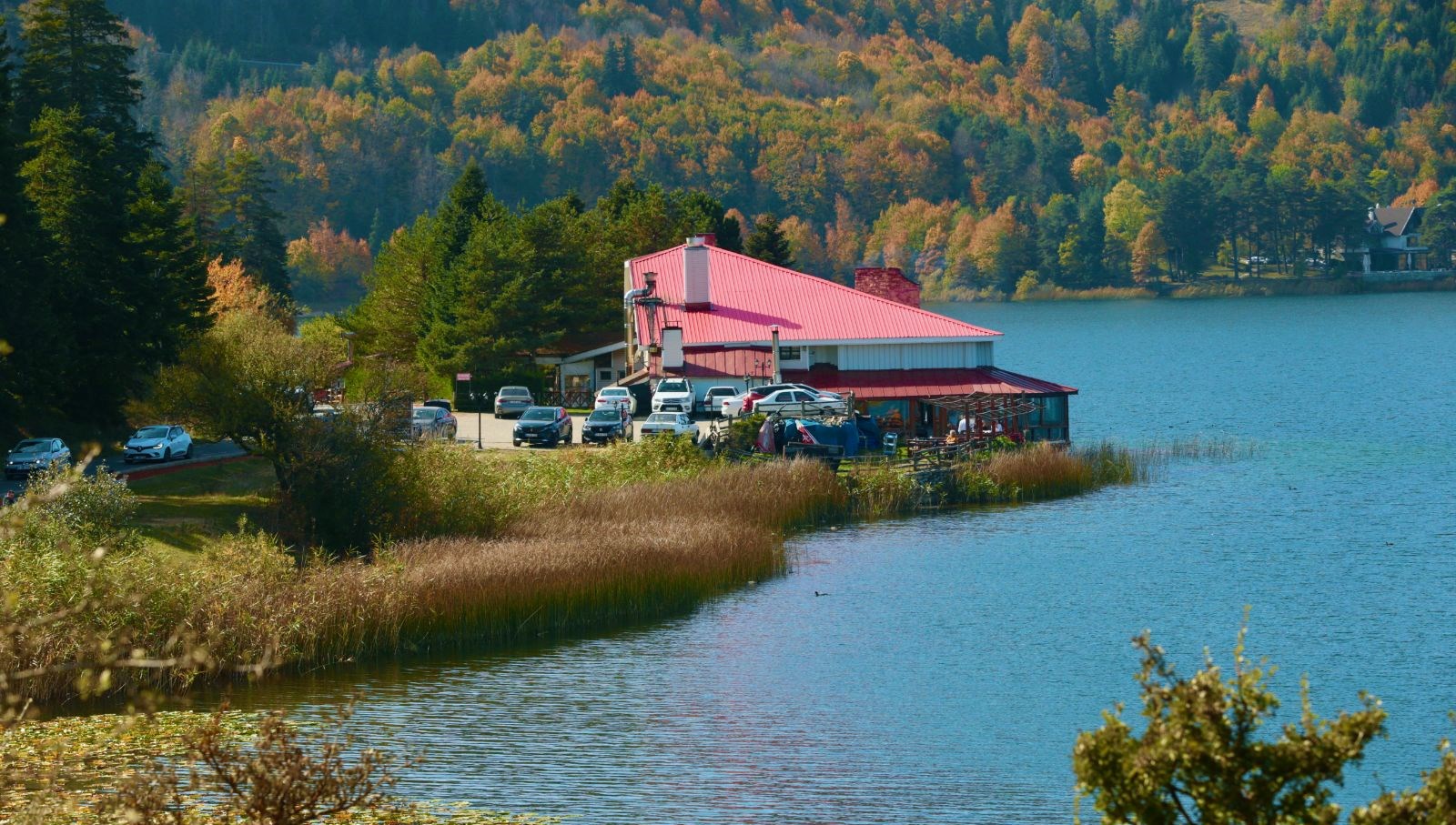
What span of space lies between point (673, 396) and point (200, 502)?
2539cm

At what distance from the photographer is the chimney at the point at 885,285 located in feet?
268

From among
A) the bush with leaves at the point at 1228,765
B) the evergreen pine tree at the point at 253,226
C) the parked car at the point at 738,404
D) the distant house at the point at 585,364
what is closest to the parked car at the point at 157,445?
the parked car at the point at 738,404

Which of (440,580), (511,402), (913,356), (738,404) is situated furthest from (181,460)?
(913,356)

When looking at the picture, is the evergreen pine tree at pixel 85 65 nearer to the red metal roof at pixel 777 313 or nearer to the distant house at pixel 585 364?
the distant house at pixel 585 364

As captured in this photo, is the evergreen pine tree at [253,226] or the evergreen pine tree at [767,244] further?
the evergreen pine tree at [253,226]

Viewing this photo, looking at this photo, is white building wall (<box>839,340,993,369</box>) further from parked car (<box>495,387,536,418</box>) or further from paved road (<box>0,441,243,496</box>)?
paved road (<box>0,441,243,496</box>)

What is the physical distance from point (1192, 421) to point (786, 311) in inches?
920

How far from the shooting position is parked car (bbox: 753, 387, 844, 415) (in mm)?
62719

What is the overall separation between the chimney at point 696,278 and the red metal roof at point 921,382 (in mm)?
7893

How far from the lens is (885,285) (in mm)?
82000

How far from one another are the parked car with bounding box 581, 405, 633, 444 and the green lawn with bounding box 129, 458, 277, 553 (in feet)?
41.2

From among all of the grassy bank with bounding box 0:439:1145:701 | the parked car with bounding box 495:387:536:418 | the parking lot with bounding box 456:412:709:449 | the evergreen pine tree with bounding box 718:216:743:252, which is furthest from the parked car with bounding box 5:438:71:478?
the evergreen pine tree with bounding box 718:216:743:252

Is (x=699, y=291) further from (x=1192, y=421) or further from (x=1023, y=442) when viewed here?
(x=1192, y=421)

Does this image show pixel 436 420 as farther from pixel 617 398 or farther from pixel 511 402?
pixel 511 402
